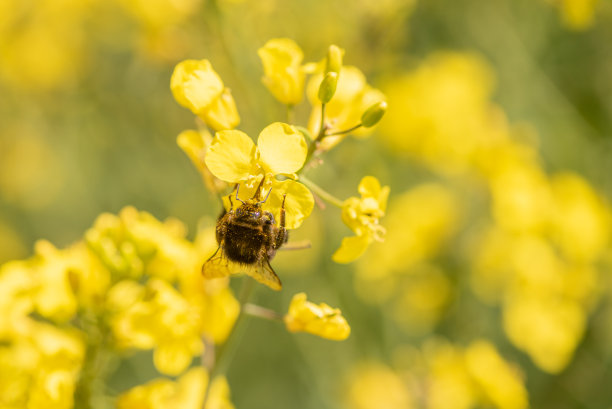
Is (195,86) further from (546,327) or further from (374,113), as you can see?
(546,327)

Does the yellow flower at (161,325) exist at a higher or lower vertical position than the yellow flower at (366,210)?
lower

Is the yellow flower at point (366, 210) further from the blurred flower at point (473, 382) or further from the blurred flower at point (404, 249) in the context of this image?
the blurred flower at point (404, 249)

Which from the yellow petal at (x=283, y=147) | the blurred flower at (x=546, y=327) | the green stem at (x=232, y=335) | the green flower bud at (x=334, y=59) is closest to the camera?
the yellow petal at (x=283, y=147)

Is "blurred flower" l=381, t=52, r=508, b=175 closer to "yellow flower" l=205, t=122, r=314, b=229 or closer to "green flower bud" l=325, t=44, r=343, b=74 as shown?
"green flower bud" l=325, t=44, r=343, b=74

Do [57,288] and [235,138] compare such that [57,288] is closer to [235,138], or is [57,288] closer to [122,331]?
[122,331]

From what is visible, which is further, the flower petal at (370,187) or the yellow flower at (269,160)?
the flower petal at (370,187)

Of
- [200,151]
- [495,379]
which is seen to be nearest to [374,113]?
[200,151]

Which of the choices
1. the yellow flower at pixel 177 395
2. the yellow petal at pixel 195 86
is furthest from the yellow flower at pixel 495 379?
the yellow petal at pixel 195 86

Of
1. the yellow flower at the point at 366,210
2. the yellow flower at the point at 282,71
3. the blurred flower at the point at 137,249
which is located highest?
the yellow flower at the point at 282,71
